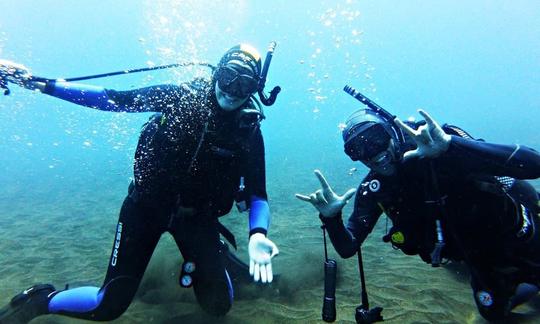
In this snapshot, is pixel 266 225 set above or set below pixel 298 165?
below

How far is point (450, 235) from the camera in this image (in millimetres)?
3990

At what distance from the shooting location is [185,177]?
4.25 m

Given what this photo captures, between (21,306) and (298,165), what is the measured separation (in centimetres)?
2273

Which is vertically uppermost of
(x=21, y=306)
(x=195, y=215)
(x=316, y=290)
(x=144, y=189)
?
(x=144, y=189)

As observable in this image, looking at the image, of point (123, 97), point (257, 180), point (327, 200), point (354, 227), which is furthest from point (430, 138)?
point (123, 97)

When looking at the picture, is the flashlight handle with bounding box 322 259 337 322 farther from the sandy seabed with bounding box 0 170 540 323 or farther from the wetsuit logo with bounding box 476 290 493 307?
the wetsuit logo with bounding box 476 290 493 307

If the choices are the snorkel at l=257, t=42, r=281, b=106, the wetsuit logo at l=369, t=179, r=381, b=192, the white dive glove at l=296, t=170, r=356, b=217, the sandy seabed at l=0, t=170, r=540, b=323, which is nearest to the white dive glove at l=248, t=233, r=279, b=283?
the white dive glove at l=296, t=170, r=356, b=217

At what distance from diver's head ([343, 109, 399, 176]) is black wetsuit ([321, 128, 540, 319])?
19cm

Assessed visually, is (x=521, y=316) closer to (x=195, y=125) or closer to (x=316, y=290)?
(x=316, y=290)

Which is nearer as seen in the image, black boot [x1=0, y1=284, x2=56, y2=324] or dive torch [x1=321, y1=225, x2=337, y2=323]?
dive torch [x1=321, y1=225, x2=337, y2=323]

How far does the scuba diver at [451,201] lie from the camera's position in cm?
355

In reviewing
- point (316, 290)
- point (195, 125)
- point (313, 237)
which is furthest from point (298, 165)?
point (195, 125)

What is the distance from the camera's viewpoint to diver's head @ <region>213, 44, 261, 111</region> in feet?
13.5

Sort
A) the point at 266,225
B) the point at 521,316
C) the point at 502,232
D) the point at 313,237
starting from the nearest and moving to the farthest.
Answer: the point at 502,232 → the point at 266,225 → the point at 521,316 → the point at 313,237
